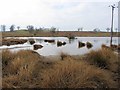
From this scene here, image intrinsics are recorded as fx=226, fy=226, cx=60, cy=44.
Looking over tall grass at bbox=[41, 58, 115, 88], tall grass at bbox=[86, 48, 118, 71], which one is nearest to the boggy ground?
tall grass at bbox=[41, 58, 115, 88]

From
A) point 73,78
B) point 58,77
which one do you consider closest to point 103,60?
point 73,78

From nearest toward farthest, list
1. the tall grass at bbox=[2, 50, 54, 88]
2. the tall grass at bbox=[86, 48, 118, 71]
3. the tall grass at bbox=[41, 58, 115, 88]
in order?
the tall grass at bbox=[41, 58, 115, 88] → the tall grass at bbox=[2, 50, 54, 88] → the tall grass at bbox=[86, 48, 118, 71]

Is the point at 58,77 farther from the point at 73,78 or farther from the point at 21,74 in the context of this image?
the point at 21,74

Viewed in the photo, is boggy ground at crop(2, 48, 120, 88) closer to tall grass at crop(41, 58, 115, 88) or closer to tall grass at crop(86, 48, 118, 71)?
tall grass at crop(41, 58, 115, 88)

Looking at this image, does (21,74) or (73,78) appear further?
(21,74)

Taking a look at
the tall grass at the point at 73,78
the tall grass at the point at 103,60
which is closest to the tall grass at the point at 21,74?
the tall grass at the point at 73,78

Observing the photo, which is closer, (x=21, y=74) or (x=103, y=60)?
(x=21, y=74)

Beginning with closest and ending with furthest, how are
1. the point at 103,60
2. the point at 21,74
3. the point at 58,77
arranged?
1. the point at 58,77
2. the point at 21,74
3. the point at 103,60

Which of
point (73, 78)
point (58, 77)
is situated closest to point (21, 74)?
point (58, 77)

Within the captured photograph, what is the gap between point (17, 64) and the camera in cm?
747

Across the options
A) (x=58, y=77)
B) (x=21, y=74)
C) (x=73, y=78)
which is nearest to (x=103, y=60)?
(x=73, y=78)

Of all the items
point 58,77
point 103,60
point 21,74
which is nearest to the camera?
point 58,77

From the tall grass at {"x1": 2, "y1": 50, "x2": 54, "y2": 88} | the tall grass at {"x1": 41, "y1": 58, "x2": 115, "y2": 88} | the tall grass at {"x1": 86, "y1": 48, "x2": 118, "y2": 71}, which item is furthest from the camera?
the tall grass at {"x1": 86, "y1": 48, "x2": 118, "y2": 71}

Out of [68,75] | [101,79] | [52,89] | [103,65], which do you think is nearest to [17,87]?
[52,89]
